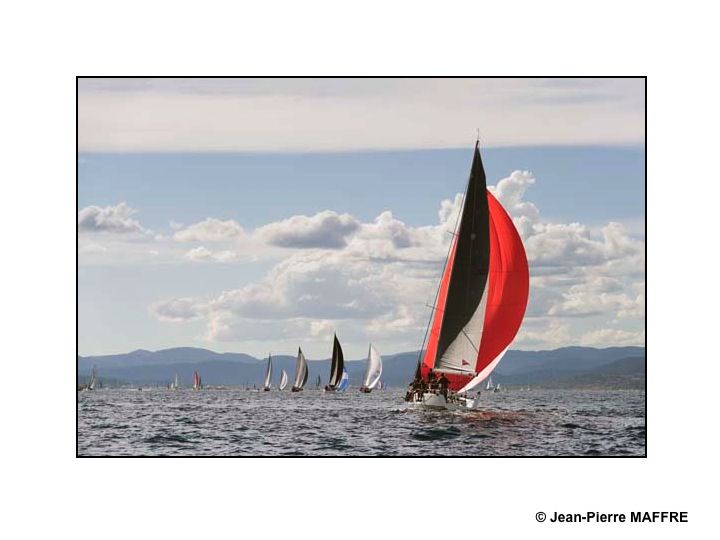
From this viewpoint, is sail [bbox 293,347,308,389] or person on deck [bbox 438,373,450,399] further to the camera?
sail [bbox 293,347,308,389]

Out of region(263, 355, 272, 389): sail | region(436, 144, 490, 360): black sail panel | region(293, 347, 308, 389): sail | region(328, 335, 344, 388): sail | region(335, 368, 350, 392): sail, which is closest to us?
region(436, 144, 490, 360): black sail panel

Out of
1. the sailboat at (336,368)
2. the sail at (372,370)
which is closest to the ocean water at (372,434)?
the sail at (372,370)

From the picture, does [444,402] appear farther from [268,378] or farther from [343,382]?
[268,378]

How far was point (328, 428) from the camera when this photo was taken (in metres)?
44.6

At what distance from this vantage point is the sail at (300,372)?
117438mm

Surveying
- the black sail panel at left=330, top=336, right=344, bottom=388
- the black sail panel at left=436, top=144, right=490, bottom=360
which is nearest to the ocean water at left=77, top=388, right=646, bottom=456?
the black sail panel at left=436, top=144, right=490, bottom=360

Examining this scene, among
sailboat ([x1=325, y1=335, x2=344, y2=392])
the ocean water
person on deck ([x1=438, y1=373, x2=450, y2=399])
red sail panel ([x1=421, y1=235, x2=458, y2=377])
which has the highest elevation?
red sail panel ([x1=421, y1=235, x2=458, y2=377])

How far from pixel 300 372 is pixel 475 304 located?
72.3 meters

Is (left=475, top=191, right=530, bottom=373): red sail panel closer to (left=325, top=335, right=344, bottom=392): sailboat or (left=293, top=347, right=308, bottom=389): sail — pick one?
(left=325, top=335, right=344, bottom=392): sailboat

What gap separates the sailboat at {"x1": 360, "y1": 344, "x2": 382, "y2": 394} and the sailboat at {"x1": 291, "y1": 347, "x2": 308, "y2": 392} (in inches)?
264

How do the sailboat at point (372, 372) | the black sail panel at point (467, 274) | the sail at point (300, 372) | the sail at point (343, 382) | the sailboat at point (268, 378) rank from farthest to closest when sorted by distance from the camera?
the sailboat at point (268, 378) < the sail at point (300, 372) < the sail at point (343, 382) < the sailboat at point (372, 372) < the black sail panel at point (467, 274)

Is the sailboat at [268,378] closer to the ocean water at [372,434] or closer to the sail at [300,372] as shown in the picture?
the sail at [300,372]

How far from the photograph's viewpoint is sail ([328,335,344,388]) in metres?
114
